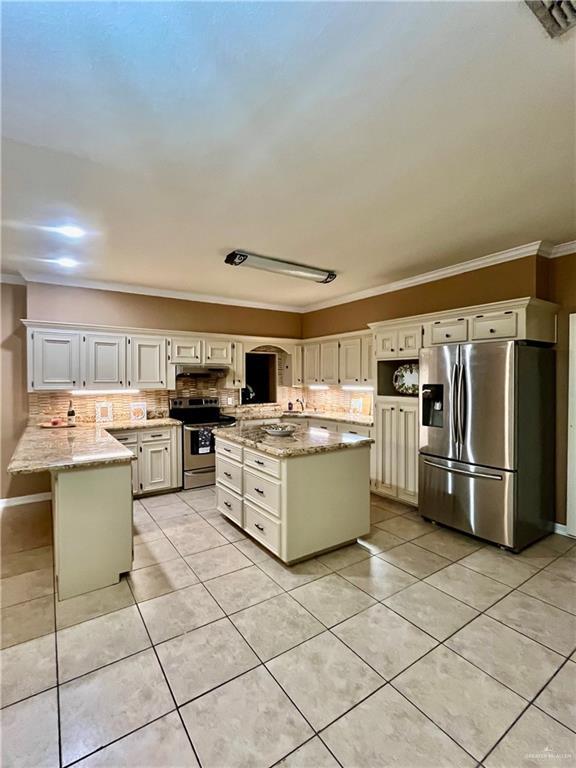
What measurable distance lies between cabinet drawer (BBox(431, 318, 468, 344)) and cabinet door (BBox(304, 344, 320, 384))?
7.61ft

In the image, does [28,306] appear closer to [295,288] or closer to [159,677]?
[295,288]

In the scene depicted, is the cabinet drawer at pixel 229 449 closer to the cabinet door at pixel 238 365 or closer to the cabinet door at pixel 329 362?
the cabinet door at pixel 238 365

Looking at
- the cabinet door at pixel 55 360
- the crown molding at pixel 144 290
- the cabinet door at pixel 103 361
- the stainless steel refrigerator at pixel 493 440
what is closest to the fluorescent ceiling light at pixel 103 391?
the cabinet door at pixel 103 361

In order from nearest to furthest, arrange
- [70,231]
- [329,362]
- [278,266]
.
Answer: [70,231], [278,266], [329,362]

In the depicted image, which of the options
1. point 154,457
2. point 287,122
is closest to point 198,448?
point 154,457

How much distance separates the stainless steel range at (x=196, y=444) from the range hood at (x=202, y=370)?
404 mm

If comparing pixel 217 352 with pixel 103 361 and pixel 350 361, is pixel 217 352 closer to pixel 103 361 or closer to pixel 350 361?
pixel 103 361

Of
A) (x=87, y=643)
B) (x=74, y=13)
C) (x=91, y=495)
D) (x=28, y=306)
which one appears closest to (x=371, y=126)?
(x=74, y=13)

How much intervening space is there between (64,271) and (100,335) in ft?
2.63

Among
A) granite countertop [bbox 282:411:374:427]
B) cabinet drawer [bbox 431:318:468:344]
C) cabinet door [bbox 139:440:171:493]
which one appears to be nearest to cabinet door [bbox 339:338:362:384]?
granite countertop [bbox 282:411:374:427]

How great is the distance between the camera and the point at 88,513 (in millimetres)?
2596

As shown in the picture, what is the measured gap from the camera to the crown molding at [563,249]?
10.9ft

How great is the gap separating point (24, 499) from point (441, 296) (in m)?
5.55

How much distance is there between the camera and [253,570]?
2.84 meters
